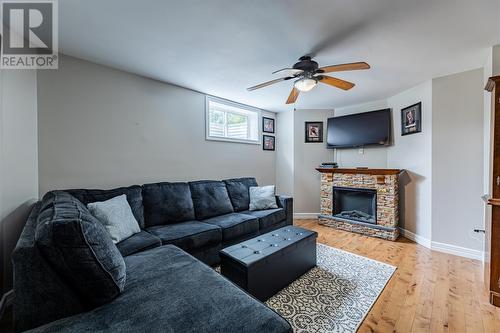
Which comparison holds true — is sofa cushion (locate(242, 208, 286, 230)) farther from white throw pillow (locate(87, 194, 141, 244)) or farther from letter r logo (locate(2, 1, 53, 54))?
letter r logo (locate(2, 1, 53, 54))

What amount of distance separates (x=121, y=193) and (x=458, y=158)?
4243 mm

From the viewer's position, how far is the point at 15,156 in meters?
1.82

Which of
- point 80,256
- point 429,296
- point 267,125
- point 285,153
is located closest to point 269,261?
point 80,256

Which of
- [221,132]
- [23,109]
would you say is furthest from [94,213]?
[221,132]

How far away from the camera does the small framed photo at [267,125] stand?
467 cm

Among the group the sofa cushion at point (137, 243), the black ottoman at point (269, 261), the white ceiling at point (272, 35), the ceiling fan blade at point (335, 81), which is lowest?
the black ottoman at point (269, 261)

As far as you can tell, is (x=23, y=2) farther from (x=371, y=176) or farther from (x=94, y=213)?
(x=371, y=176)

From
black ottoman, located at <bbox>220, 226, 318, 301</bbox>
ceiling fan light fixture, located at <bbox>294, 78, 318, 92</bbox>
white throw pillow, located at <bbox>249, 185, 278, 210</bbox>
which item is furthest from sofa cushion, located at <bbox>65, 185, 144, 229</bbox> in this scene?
ceiling fan light fixture, located at <bbox>294, 78, 318, 92</bbox>

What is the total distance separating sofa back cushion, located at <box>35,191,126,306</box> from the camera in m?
0.96

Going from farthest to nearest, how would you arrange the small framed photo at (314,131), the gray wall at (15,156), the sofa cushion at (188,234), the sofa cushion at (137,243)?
the small framed photo at (314,131) → the sofa cushion at (188,234) → the sofa cushion at (137,243) → the gray wall at (15,156)

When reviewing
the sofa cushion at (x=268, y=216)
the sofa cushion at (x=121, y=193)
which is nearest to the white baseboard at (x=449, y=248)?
the sofa cushion at (x=268, y=216)

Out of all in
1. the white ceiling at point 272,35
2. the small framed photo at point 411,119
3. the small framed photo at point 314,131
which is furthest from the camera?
the small framed photo at point 314,131

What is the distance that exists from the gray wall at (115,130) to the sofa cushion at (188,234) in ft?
2.88

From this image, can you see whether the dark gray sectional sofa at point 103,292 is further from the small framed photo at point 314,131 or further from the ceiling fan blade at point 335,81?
the small framed photo at point 314,131
